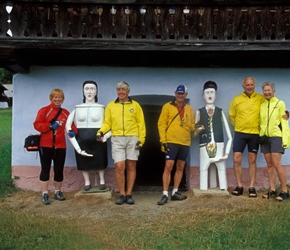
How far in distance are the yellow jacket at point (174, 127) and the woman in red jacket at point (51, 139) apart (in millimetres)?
1668

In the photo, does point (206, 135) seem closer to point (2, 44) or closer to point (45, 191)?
point (45, 191)

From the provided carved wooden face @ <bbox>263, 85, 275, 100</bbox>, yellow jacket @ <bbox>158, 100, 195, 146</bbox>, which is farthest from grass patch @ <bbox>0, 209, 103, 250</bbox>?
carved wooden face @ <bbox>263, 85, 275, 100</bbox>

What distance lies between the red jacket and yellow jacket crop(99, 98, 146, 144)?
2.23 ft

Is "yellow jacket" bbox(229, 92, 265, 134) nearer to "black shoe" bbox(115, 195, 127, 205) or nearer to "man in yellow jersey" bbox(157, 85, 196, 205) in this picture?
"man in yellow jersey" bbox(157, 85, 196, 205)

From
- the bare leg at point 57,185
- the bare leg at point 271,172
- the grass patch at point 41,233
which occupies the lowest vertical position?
the grass patch at point 41,233

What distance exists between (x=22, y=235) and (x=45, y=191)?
166 cm

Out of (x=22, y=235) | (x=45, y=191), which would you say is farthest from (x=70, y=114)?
(x=22, y=235)

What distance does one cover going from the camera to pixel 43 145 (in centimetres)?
680

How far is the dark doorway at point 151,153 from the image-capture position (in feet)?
26.9

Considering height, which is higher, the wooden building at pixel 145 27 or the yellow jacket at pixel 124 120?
the wooden building at pixel 145 27

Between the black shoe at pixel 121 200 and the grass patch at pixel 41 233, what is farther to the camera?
the black shoe at pixel 121 200

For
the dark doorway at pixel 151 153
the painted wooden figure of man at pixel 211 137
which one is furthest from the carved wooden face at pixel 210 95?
the dark doorway at pixel 151 153

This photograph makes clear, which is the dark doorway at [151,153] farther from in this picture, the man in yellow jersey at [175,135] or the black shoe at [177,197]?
the black shoe at [177,197]

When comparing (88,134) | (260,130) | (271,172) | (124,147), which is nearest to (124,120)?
(124,147)
